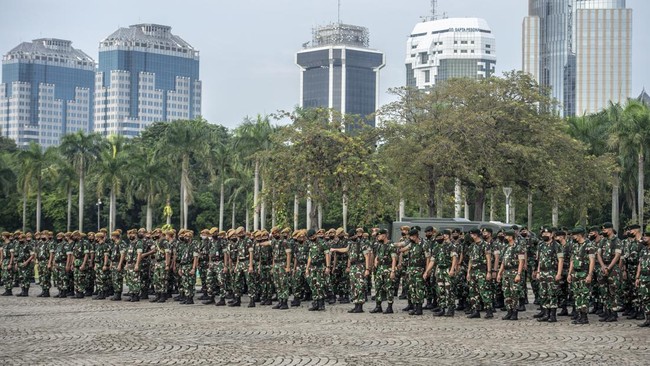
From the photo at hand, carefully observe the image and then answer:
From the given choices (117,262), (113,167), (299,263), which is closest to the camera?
(299,263)

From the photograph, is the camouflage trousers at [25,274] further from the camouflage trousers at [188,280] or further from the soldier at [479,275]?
the soldier at [479,275]

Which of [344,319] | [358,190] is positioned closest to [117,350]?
[344,319]

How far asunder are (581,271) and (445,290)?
2.79 metres

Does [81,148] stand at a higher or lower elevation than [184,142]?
lower

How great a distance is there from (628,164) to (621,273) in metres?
44.1

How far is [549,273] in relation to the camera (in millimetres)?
19781

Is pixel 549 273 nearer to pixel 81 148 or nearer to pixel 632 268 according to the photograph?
pixel 632 268

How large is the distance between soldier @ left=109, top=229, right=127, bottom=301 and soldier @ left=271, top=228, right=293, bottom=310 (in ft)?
14.6

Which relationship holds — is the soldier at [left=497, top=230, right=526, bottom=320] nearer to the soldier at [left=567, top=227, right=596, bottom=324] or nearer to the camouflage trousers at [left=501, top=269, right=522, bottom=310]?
the camouflage trousers at [left=501, top=269, right=522, bottom=310]

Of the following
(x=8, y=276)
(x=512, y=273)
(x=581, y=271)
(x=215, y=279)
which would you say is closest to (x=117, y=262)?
(x=215, y=279)

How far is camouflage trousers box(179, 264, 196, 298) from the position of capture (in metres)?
24.3

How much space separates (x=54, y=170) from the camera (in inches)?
3250

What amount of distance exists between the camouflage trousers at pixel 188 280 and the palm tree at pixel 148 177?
49.4 metres

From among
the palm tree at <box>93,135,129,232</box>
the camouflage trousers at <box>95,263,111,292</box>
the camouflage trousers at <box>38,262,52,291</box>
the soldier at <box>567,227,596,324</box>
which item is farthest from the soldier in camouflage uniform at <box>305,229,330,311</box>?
the palm tree at <box>93,135,129,232</box>
